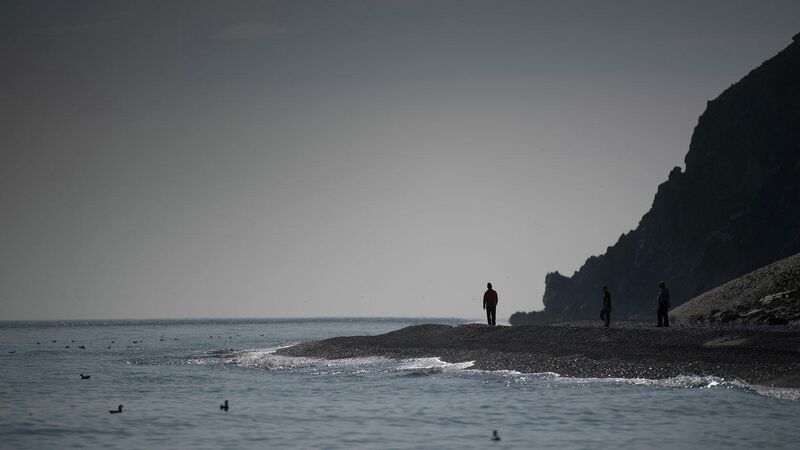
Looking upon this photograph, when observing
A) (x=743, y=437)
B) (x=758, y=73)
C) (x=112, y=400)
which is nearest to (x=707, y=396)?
(x=743, y=437)

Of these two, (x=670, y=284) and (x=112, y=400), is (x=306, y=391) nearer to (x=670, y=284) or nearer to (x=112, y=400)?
(x=112, y=400)

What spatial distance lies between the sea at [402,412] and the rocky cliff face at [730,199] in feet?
282

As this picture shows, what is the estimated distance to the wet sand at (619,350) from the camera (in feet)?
120

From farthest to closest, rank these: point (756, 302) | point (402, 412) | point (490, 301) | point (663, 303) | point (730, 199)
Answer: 1. point (730, 199)
2. point (490, 301)
3. point (756, 302)
4. point (663, 303)
5. point (402, 412)

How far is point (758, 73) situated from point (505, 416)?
393 ft

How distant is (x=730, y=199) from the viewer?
13288 centimetres

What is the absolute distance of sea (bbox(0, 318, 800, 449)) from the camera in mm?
27016

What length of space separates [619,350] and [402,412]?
15.6 meters

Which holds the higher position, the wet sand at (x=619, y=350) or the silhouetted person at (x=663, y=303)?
the silhouetted person at (x=663, y=303)

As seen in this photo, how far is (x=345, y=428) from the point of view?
29.9 m

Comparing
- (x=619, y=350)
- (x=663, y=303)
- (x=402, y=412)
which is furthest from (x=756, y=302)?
(x=402, y=412)

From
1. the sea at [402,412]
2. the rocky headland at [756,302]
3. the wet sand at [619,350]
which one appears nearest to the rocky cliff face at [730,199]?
the rocky headland at [756,302]

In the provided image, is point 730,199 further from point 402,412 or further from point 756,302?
point 402,412

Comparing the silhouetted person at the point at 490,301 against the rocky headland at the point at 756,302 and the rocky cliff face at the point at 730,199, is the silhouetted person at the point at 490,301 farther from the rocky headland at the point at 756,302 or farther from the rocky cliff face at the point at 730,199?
the rocky cliff face at the point at 730,199
